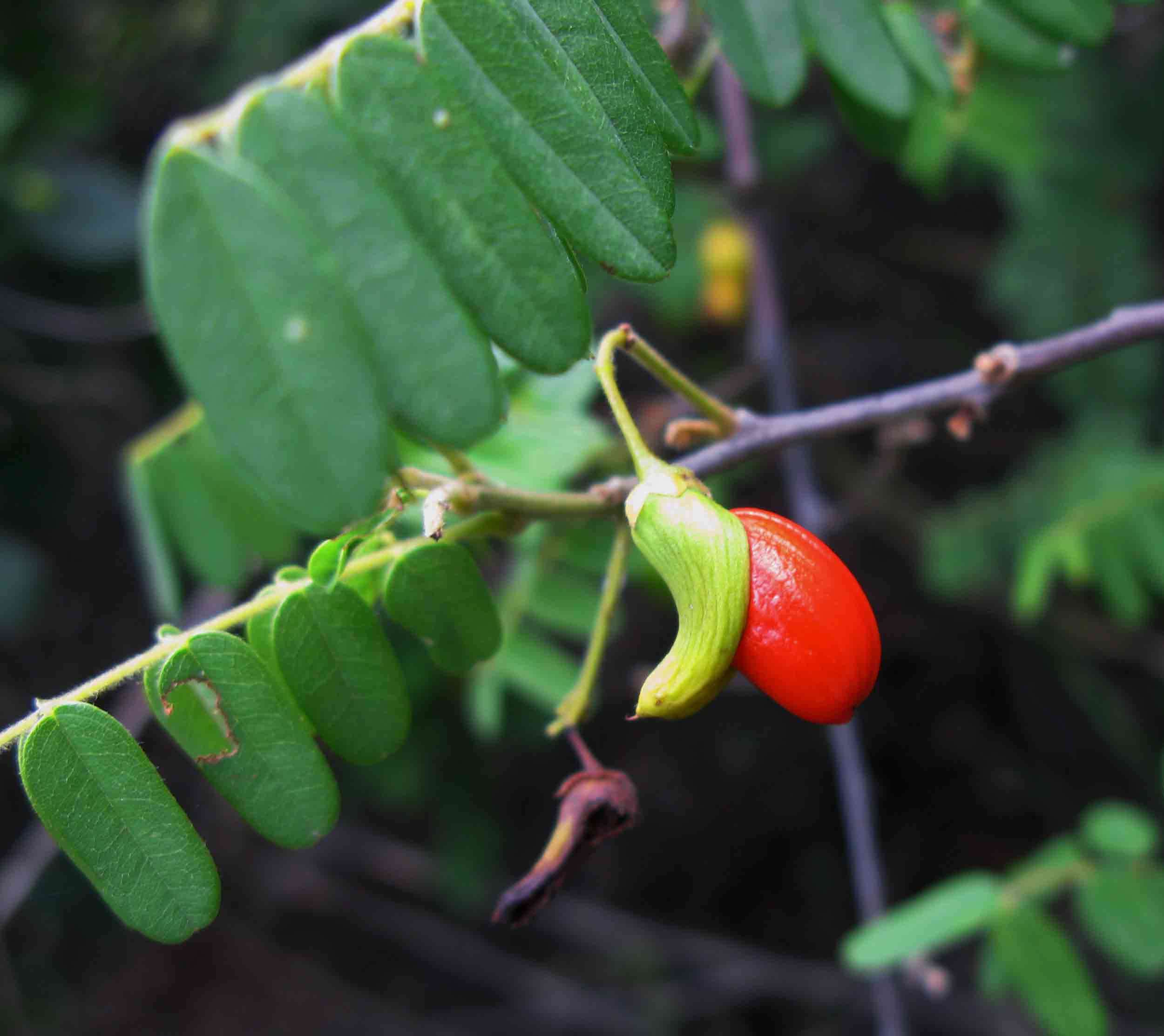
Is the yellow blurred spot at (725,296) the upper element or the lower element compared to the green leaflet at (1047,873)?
upper

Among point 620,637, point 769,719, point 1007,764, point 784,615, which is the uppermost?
point 784,615

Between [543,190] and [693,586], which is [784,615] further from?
[543,190]

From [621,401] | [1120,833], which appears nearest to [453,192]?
[621,401]

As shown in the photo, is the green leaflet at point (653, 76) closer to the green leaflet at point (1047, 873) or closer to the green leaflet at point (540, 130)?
the green leaflet at point (540, 130)

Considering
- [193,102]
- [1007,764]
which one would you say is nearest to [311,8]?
[193,102]

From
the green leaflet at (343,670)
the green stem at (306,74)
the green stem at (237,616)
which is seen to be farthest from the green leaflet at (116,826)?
the green stem at (306,74)

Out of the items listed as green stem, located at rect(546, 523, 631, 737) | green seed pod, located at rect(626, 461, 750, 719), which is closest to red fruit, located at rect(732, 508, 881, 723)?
green seed pod, located at rect(626, 461, 750, 719)

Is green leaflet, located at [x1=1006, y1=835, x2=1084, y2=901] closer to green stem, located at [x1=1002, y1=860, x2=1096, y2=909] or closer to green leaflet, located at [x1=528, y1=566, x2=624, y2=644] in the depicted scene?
green stem, located at [x1=1002, y1=860, x2=1096, y2=909]
